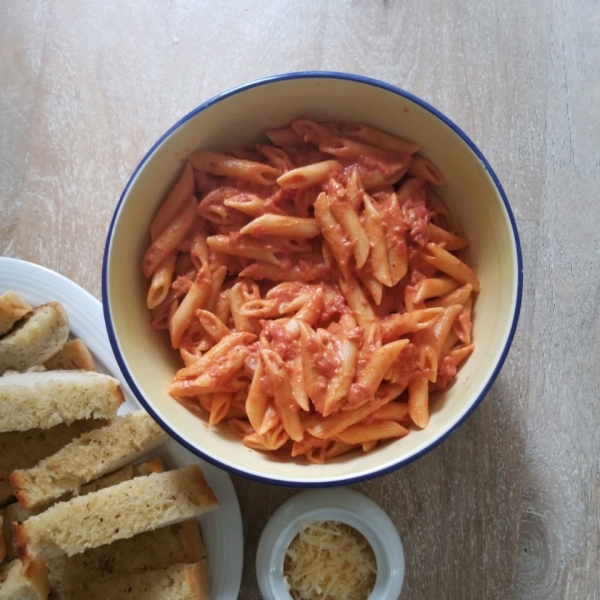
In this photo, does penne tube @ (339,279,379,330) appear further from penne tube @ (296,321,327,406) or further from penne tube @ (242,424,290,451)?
penne tube @ (242,424,290,451)

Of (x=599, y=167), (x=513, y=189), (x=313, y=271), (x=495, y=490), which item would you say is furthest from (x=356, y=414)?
Answer: (x=599, y=167)

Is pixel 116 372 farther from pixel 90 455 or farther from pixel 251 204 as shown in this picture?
pixel 251 204

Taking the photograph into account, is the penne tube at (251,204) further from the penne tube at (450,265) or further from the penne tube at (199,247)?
the penne tube at (450,265)

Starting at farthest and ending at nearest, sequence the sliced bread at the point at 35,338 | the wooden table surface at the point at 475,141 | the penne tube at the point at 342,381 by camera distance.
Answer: the wooden table surface at the point at 475,141, the sliced bread at the point at 35,338, the penne tube at the point at 342,381

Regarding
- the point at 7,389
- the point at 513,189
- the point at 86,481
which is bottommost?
the point at 86,481

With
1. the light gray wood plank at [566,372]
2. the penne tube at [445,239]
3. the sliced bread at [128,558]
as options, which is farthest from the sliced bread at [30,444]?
the light gray wood plank at [566,372]

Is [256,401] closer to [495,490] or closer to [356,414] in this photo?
[356,414]
